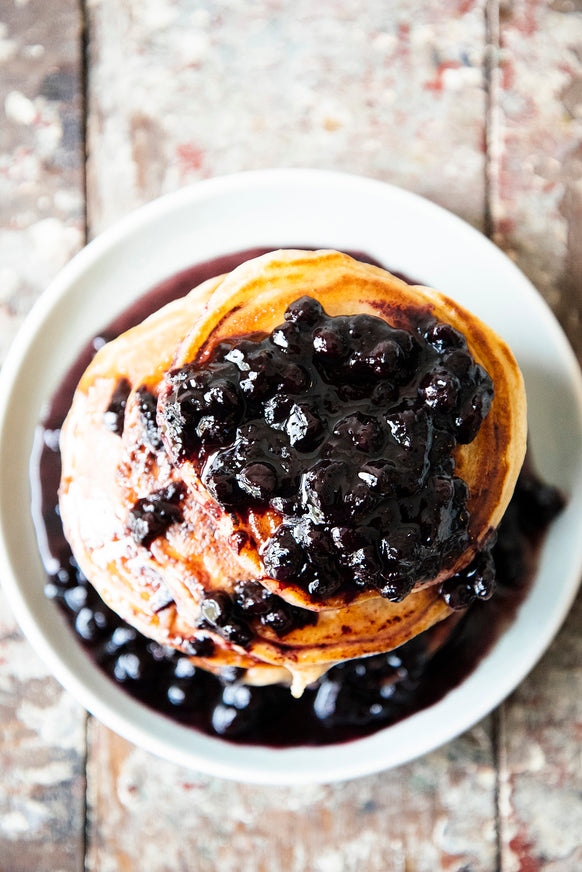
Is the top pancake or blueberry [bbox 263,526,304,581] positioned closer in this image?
blueberry [bbox 263,526,304,581]

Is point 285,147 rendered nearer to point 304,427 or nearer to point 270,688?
point 304,427

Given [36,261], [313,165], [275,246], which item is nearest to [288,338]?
[275,246]

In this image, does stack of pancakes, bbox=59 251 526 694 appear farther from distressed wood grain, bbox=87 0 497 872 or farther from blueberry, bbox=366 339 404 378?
distressed wood grain, bbox=87 0 497 872

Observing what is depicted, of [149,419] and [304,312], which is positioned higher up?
[304,312]

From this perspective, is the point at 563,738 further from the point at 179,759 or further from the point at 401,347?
the point at 401,347

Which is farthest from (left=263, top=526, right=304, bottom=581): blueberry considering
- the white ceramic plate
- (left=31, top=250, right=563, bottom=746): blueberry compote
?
the white ceramic plate

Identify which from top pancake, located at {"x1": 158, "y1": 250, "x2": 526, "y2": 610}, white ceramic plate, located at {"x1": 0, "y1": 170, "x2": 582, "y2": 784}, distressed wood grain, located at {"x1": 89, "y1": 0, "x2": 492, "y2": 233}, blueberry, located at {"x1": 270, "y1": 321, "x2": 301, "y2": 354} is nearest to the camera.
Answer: blueberry, located at {"x1": 270, "y1": 321, "x2": 301, "y2": 354}

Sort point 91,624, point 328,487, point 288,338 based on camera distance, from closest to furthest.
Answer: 1. point 328,487
2. point 288,338
3. point 91,624
